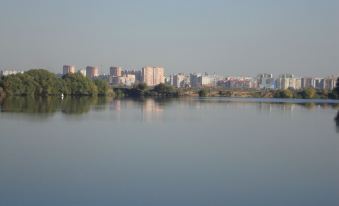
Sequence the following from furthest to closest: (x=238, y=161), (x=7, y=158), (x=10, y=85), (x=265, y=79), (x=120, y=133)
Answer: (x=265, y=79), (x=10, y=85), (x=120, y=133), (x=238, y=161), (x=7, y=158)

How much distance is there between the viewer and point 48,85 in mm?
55031

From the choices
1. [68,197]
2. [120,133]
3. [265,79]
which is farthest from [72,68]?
[68,197]

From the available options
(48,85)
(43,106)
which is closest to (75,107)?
(43,106)

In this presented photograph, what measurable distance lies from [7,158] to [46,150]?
1636 mm

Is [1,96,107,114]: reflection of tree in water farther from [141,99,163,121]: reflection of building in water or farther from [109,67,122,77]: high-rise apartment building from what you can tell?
[109,67,122,77]: high-rise apartment building

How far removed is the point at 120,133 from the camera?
16516 mm

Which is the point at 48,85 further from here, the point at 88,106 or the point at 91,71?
the point at 91,71

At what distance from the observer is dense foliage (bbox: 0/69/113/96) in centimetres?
5047

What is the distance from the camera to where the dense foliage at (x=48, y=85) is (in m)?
50.5

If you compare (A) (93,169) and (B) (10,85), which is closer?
(A) (93,169)

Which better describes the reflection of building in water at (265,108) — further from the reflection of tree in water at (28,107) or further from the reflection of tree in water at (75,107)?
the reflection of tree in water at (28,107)

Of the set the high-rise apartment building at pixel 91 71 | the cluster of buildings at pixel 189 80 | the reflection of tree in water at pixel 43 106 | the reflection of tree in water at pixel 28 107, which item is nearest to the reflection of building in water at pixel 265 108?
the reflection of tree in water at pixel 43 106

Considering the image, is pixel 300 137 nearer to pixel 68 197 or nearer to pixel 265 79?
pixel 68 197

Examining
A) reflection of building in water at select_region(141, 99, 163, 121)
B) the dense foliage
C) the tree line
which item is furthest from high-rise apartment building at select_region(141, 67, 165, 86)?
reflection of building in water at select_region(141, 99, 163, 121)
